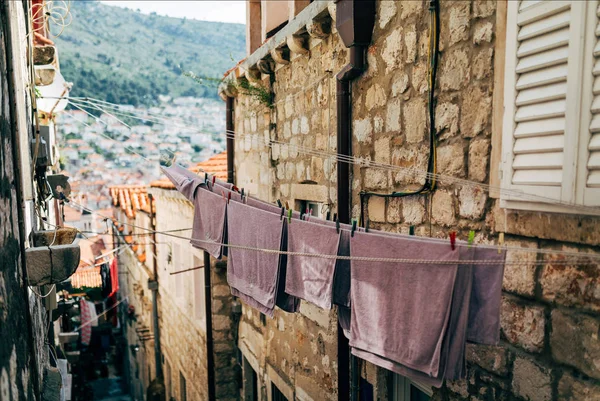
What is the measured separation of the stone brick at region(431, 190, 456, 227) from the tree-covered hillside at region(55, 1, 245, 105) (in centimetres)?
9002

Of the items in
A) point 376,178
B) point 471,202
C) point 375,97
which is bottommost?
point 471,202

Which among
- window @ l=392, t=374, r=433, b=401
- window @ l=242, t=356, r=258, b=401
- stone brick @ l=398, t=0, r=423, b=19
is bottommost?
window @ l=242, t=356, r=258, b=401

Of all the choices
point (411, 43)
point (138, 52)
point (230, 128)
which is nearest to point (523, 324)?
point (411, 43)

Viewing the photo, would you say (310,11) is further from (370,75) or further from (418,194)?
(418,194)

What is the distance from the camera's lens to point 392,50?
11.5 ft

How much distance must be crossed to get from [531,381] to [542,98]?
4.69 ft

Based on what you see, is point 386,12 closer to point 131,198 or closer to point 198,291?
point 198,291

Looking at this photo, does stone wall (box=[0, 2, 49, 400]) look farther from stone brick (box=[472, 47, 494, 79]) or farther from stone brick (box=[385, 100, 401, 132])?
stone brick (box=[472, 47, 494, 79])

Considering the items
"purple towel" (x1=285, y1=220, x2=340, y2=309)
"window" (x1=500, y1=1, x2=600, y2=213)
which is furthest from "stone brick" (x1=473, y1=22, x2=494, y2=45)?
"purple towel" (x1=285, y1=220, x2=340, y2=309)

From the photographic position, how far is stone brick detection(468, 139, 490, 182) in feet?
8.84

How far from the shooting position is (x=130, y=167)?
87688 mm

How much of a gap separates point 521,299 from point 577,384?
47 centimetres

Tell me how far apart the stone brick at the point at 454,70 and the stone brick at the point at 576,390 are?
164cm

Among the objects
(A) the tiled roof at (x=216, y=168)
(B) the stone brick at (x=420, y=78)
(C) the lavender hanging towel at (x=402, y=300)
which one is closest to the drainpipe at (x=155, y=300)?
(A) the tiled roof at (x=216, y=168)
